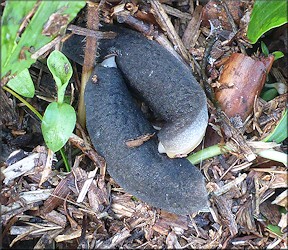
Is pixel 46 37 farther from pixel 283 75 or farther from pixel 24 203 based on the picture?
pixel 283 75

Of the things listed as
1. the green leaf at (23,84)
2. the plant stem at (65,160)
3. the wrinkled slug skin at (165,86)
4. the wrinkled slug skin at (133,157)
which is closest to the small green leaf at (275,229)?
the wrinkled slug skin at (133,157)

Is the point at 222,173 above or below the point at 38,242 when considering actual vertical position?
above

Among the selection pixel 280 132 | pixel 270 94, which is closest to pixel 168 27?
pixel 270 94

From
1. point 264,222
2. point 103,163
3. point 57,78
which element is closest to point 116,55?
point 57,78

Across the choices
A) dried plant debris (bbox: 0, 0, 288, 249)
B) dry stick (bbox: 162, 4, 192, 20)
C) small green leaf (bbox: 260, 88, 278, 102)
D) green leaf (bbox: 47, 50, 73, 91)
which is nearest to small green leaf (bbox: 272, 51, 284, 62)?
dried plant debris (bbox: 0, 0, 288, 249)

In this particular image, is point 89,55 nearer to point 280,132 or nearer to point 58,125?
point 58,125

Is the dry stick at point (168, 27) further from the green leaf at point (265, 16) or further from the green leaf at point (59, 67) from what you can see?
the green leaf at point (59, 67)
